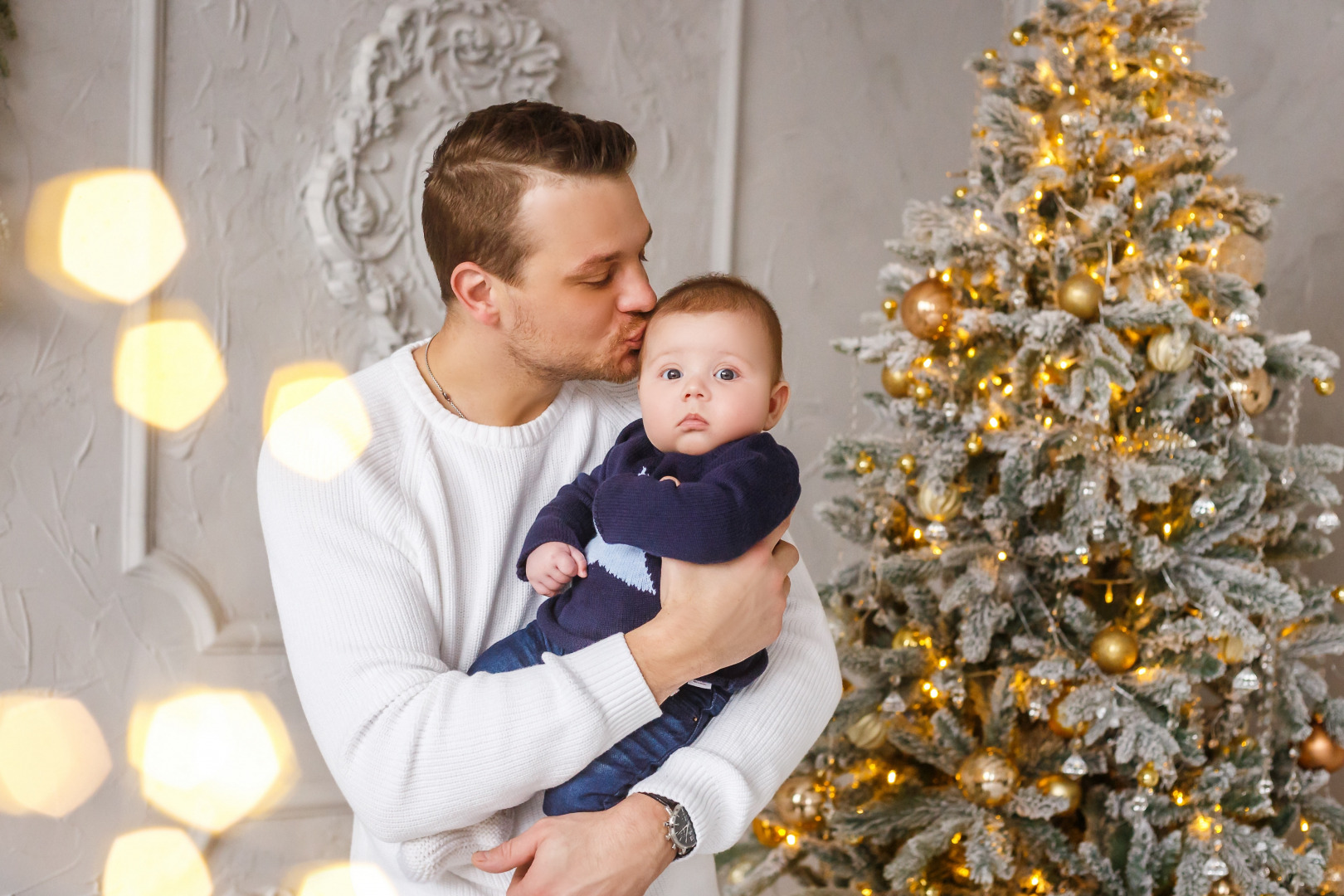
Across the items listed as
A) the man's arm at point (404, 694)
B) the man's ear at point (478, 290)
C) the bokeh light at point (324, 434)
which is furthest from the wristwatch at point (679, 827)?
the man's ear at point (478, 290)

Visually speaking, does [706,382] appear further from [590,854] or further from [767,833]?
[767,833]

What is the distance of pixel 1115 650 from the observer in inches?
73.8

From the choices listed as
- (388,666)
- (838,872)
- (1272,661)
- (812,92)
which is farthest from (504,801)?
(812,92)

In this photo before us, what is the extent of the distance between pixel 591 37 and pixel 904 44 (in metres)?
1.14

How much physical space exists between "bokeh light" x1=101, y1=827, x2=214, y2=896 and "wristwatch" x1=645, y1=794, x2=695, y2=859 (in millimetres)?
1717

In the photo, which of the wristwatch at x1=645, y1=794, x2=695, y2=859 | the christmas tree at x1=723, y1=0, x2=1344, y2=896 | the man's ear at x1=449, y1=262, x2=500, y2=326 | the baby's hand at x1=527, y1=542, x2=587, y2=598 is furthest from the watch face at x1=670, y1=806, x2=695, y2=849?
the christmas tree at x1=723, y1=0, x2=1344, y2=896

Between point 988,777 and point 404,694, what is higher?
point 404,694

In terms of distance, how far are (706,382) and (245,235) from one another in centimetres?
157

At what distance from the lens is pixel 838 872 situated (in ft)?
6.97

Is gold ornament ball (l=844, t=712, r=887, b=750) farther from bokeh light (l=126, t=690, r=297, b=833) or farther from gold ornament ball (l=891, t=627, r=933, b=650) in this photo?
bokeh light (l=126, t=690, r=297, b=833)

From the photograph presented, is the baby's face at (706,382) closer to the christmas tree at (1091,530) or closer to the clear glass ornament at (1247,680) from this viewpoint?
the christmas tree at (1091,530)

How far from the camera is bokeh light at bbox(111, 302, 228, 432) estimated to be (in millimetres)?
2180

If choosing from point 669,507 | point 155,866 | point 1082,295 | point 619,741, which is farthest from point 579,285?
point 155,866

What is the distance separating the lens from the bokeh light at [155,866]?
7.29 ft
